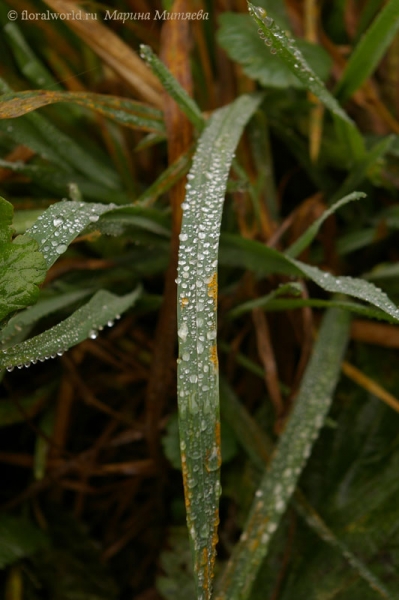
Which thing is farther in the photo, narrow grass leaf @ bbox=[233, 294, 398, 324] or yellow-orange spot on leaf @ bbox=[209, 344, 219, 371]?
narrow grass leaf @ bbox=[233, 294, 398, 324]

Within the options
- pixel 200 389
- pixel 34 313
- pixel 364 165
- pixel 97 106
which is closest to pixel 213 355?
pixel 200 389

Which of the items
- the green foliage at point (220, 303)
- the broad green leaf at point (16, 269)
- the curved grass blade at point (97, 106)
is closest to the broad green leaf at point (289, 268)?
the green foliage at point (220, 303)

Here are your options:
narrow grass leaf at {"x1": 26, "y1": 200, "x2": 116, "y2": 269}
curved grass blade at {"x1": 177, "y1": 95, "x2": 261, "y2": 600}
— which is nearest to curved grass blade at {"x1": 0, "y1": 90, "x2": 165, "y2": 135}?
narrow grass leaf at {"x1": 26, "y1": 200, "x2": 116, "y2": 269}

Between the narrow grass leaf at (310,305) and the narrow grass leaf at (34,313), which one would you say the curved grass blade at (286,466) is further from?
the narrow grass leaf at (34,313)

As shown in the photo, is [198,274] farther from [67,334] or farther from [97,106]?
[97,106]

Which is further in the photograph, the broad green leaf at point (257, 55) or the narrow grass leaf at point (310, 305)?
the broad green leaf at point (257, 55)

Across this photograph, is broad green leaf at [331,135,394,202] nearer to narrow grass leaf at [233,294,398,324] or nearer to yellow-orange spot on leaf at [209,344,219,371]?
narrow grass leaf at [233,294,398,324]
